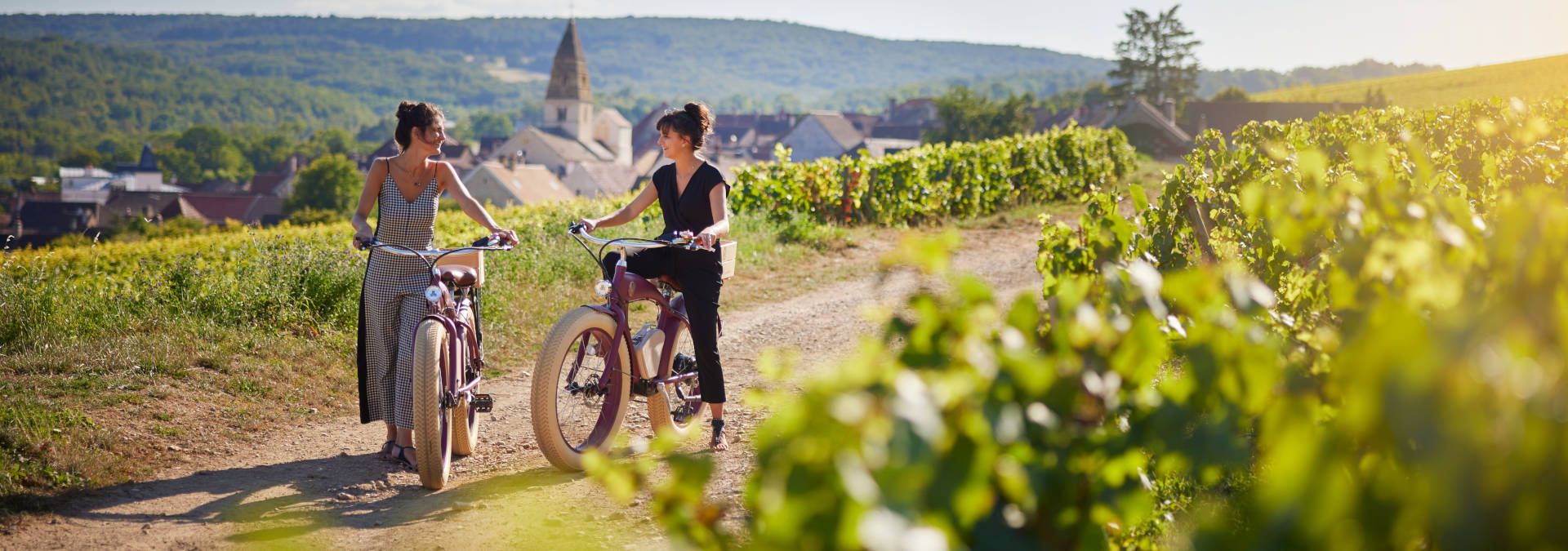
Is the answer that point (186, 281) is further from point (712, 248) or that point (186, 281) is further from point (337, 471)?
point (712, 248)

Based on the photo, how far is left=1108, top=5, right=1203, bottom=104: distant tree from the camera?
97938 mm

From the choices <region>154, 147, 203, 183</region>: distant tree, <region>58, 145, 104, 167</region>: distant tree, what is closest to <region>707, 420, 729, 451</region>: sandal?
<region>154, 147, 203, 183</region>: distant tree

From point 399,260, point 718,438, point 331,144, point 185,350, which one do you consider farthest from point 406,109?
point 331,144

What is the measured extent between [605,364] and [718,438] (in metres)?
0.83

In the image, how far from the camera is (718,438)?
649 centimetres

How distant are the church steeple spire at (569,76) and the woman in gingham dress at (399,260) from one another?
15170 centimetres

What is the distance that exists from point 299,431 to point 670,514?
223 inches

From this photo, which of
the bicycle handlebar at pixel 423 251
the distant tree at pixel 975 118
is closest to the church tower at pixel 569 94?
the distant tree at pixel 975 118

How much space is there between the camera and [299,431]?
6918mm

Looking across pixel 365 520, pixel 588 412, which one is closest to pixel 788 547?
pixel 365 520

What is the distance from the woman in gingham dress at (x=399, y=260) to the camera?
19.6 feet

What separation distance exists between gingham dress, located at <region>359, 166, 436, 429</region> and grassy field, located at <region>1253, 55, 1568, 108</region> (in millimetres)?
63356

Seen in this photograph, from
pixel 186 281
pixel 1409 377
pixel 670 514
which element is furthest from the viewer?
pixel 186 281

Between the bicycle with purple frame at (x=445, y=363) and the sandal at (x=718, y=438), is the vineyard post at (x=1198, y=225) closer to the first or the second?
the sandal at (x=718, y=438)
